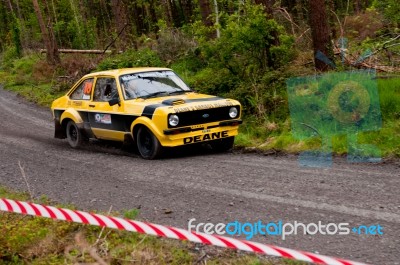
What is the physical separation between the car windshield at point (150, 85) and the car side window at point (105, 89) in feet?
0.78

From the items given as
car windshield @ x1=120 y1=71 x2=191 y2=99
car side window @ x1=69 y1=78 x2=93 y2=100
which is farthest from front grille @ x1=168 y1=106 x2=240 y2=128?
car side window @ x1=69 y1=78 x2=93 y2=100

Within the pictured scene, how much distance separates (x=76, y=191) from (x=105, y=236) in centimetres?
242

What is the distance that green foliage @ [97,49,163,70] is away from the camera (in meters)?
18.3

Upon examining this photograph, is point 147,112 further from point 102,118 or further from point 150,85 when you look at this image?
point 102,118

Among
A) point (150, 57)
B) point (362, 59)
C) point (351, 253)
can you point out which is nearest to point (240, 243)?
point (351, 253)

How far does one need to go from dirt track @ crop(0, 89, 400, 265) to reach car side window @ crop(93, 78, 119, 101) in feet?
3.80

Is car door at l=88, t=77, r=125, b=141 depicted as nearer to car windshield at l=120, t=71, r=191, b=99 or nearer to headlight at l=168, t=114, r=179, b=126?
car windshield at l=120, t=71, r=191, b=99

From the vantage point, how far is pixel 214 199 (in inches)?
239

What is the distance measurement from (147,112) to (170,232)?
16.7 ft

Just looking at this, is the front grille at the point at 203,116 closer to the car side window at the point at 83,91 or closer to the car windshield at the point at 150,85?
the car windshield at the point at 150,85

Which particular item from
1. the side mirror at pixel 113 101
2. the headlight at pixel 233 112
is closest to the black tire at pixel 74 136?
the side mirror at pixel 113 101

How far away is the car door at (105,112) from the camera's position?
9617 mm

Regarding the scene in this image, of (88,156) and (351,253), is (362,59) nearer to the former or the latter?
(88,156)

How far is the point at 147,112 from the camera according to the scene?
28.8 feet
